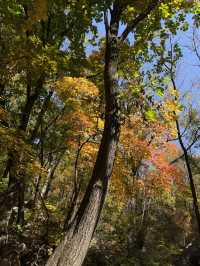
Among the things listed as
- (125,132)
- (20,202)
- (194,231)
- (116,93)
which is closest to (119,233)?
(125,132)

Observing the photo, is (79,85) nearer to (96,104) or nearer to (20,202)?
(96,104)

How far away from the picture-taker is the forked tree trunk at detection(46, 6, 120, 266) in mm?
5384

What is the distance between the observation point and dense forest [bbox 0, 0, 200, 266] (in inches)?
239

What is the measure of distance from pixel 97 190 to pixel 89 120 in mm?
5849

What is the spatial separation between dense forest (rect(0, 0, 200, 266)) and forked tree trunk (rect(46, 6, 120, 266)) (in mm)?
17

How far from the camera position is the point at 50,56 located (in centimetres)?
Answer: 1043

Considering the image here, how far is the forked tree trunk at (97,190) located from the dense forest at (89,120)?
0.02 meters

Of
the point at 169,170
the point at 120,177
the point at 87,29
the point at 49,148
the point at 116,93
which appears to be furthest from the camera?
the point at 169,170

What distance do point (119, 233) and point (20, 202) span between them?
7.09 meters

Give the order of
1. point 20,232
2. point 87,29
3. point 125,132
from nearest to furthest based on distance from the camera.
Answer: point 20,232, point 87,29, point 125,132

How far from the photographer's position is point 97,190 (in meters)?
5.75

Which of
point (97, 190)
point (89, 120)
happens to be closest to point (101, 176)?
point (97, 190)

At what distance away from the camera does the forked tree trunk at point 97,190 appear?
17.7 ft

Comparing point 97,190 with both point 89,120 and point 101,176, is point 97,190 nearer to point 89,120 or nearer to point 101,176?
point 101,176
